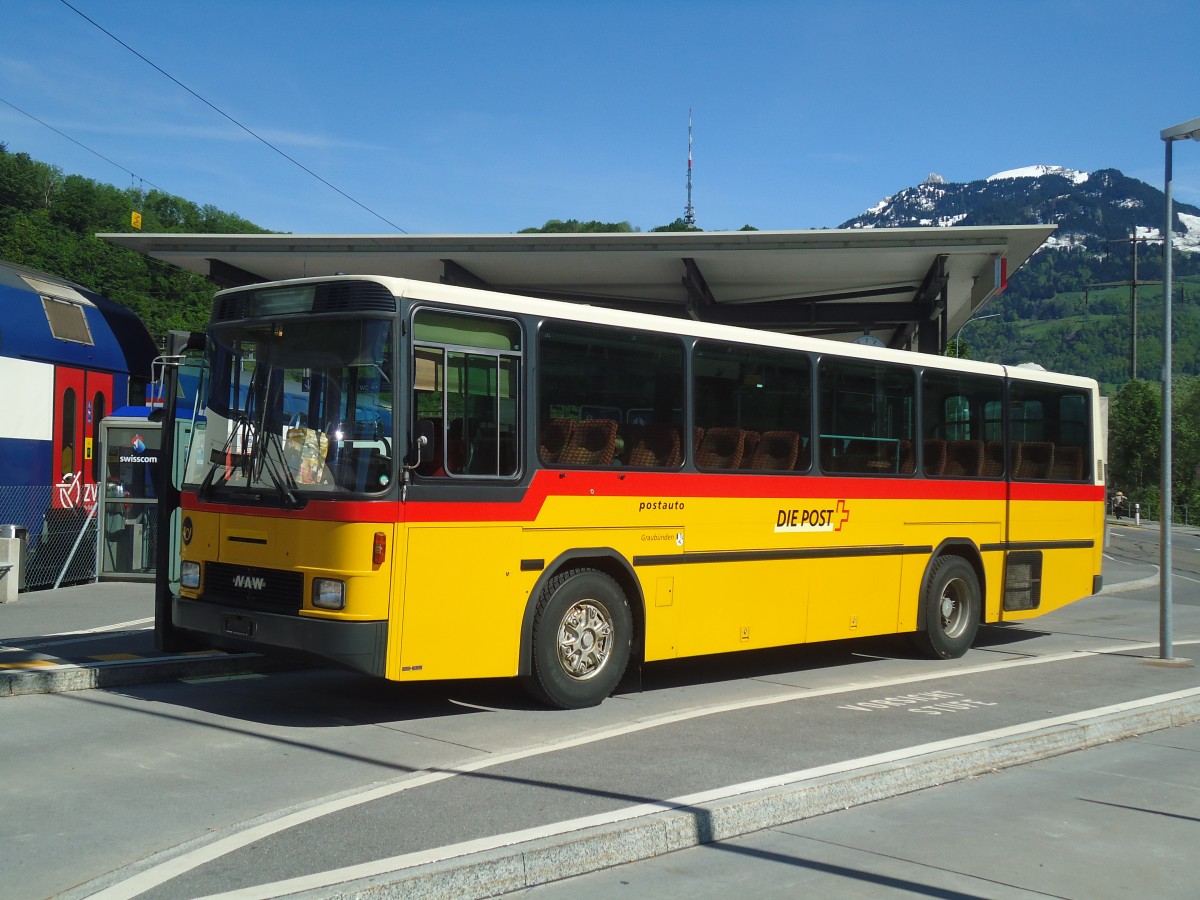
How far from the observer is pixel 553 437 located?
920 cm

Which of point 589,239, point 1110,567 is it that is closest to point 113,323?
point 589,239

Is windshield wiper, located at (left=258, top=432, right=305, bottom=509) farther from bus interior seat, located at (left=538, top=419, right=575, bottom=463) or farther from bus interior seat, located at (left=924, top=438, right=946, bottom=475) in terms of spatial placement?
bus interior seat, located at (left=924, top=438, right=946, bottom=475)

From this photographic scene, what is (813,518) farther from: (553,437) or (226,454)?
(226,454)

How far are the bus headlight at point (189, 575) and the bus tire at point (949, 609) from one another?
7400mm

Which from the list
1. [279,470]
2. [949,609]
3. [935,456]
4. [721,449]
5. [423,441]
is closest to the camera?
[423,441]

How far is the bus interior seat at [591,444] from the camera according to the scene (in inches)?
367

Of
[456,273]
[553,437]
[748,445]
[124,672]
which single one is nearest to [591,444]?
[553,437]

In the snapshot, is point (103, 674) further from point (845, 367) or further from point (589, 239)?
point (589, 239)

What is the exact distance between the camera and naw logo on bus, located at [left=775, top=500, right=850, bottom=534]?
36.6 ft

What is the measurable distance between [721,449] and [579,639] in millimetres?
2248

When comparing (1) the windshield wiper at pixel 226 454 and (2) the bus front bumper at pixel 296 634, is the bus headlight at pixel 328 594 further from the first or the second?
(1) the windshield wiper at pixel 226 454

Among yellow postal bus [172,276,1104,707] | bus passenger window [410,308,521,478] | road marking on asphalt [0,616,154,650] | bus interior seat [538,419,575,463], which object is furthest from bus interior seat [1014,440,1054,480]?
road marking on asphalt [0,616,154,650]

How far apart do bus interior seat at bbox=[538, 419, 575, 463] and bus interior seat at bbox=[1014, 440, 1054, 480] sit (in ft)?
22.6

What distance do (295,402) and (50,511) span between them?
10545 millimetres
